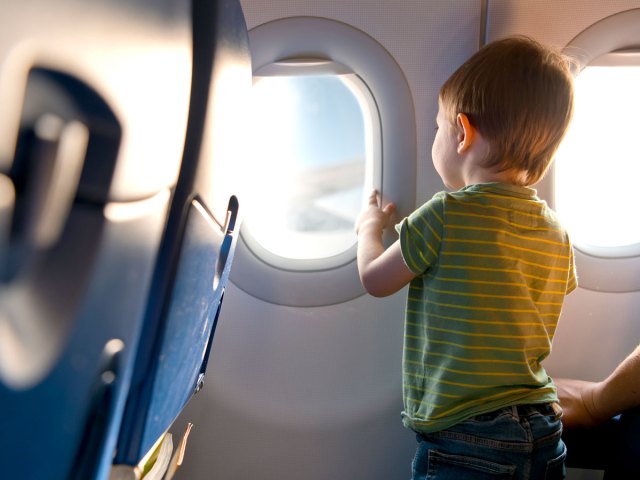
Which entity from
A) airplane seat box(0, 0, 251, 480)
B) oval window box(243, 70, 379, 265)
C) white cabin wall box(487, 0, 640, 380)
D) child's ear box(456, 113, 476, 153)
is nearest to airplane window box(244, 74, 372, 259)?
oval window box(243, 70, 379, 265)

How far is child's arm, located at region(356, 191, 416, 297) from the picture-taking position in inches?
47.3

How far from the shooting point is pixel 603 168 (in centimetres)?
163

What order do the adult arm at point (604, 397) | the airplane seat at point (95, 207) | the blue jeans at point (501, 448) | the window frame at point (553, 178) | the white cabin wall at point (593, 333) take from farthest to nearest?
the white cabin wall at point (593, 333)
the window frame at point (553, 178)
the adult arm at point (604, 397)
the blue jeans at point (501, 448)
the airplane seat at point (95, 207)

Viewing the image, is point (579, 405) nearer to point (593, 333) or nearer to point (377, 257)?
point (593, 333)

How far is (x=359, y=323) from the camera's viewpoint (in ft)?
4.94

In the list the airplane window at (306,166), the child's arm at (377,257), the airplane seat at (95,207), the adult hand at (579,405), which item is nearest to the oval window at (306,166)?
the airplane window at (306,166)

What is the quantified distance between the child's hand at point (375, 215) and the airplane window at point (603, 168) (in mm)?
413

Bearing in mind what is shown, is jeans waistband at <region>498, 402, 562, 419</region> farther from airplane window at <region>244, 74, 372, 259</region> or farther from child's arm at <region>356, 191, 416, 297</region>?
airplane window at <region>244, 74, 372, 259</region>

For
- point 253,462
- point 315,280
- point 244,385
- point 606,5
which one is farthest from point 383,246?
point 606,5

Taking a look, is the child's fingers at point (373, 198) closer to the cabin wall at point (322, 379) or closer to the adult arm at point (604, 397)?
the cabin wall at point (322, 379)

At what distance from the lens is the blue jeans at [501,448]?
3.65 feet

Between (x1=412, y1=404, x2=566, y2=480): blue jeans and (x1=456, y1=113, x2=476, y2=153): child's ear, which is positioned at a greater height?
(x1=456, y1=113, x2=476, y2=153): child's ear

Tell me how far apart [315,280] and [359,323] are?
146 mm

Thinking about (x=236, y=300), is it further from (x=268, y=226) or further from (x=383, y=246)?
(x=383, y=246)
